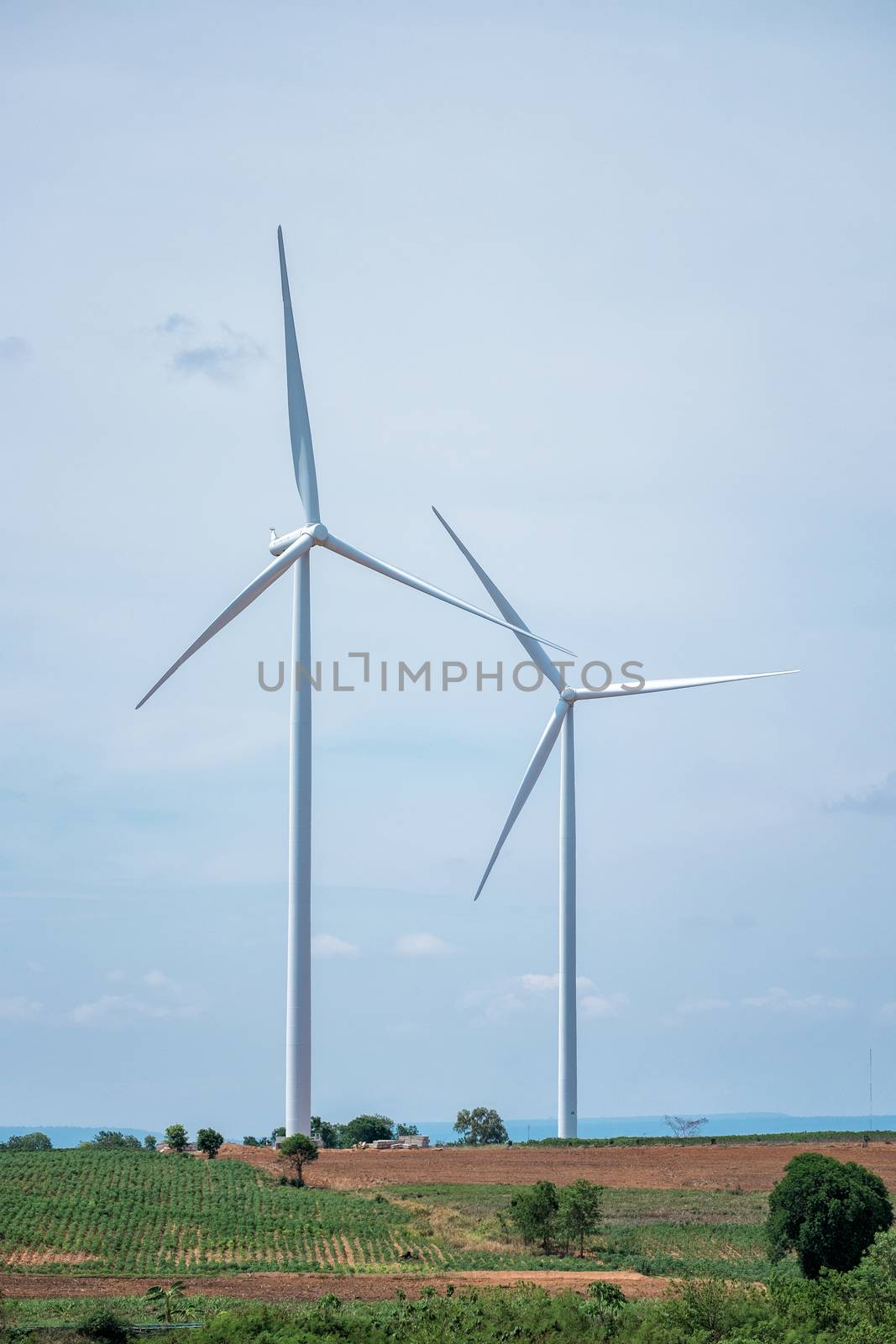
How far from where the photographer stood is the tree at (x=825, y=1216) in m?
45.9

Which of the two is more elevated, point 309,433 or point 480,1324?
point 309,433

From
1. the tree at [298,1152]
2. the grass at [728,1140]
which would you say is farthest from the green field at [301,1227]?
the grass at [728,1140]

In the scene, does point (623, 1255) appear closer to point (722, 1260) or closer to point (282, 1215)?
point (722, 1260)

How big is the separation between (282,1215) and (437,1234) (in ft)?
22.4

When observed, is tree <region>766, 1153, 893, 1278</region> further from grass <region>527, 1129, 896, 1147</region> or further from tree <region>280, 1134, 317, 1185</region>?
grass <region>527, 1129, 896, 1147</region>

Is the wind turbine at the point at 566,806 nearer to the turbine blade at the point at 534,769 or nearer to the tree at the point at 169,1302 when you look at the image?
the turbine blade at the point at 534,769

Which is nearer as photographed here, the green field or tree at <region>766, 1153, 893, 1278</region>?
tree at <region>766, 1153, 893, 1278</region>

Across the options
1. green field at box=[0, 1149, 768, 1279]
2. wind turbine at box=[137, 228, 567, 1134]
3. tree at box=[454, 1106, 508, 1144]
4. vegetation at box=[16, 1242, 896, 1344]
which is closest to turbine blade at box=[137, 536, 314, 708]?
wind turbine at box=[137, 228, 567, 1134]

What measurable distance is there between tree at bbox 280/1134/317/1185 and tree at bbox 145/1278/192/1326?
78.1 feet

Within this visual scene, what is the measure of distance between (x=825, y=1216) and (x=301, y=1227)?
2106 centimetres

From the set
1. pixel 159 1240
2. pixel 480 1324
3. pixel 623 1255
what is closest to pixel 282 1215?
pixel 159 1240

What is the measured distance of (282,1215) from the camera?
6100 cm

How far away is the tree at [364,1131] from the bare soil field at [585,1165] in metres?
25.8

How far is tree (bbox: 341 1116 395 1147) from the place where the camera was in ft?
363
